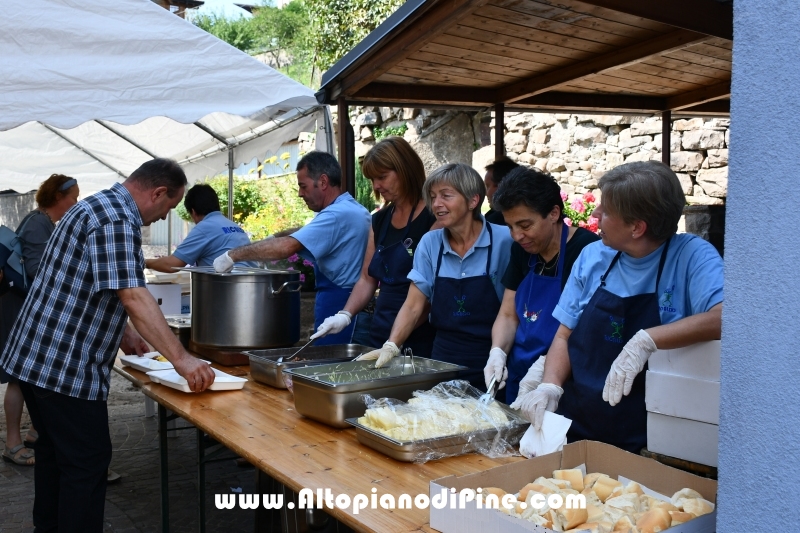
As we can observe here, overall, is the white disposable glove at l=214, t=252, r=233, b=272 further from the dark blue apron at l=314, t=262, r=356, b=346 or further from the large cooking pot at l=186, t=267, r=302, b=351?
the dark blue apron at l=314, t=262, r=356, b=346

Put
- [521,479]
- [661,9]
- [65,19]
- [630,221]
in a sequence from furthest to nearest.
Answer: [65,19], [661,9], [630,221], [521,479]

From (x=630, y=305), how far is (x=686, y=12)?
214 centimetres

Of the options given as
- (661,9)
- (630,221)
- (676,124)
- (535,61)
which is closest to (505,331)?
(630,221)

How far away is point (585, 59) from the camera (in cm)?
463

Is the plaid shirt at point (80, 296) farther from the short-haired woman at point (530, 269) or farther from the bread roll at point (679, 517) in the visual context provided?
the bread roll at point (679, 517)

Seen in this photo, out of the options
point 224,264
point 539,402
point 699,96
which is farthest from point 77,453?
point 699,96

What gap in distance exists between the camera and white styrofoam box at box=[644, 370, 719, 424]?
1.68m

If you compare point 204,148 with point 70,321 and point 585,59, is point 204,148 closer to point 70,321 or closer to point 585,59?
point 585,59

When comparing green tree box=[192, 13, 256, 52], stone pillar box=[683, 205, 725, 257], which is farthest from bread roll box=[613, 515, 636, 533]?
green tree box=[192, 13, 256, 52]

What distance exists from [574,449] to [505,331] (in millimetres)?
870

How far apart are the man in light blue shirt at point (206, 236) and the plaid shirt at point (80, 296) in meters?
2.25

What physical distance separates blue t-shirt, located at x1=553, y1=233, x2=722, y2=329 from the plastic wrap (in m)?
0.41

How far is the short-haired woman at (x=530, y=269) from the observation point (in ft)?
8.00

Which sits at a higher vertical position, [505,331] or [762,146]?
[762,146]
